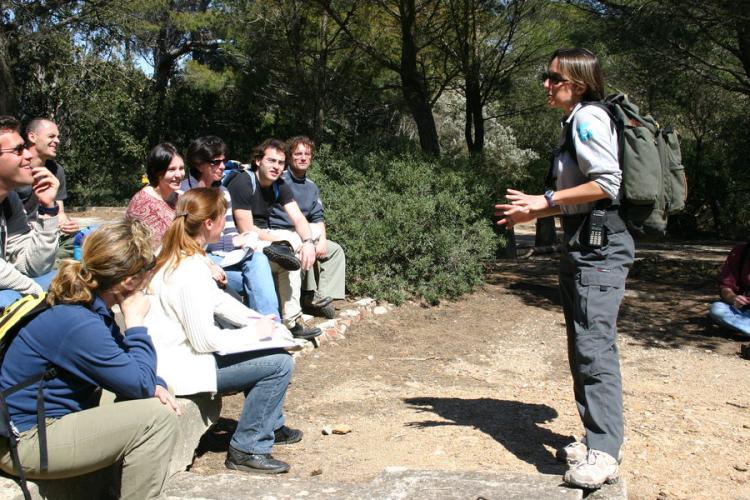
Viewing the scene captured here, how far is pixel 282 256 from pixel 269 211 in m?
0.67

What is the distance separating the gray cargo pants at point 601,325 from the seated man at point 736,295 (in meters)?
3.95

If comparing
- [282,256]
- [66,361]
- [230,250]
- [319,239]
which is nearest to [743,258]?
[319,239]

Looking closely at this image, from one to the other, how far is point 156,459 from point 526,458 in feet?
6.36

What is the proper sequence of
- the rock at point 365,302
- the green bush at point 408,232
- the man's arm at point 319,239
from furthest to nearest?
the green bush at point 408,232
the rock at point 365,302
the man's arm at point 319,239

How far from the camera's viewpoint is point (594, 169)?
11.5 feet

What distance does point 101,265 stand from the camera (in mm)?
2979

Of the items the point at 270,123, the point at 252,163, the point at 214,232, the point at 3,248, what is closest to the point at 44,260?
the point at 3,248

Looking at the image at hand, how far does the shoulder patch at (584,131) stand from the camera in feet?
11.6

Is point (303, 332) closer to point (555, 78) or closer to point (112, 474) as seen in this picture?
point (112, 474)

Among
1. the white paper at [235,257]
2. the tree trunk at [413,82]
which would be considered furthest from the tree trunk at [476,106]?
the white paper at [235,257]

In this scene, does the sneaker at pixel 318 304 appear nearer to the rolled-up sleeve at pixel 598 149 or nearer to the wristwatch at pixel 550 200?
the wristwatch at pixel 550 200

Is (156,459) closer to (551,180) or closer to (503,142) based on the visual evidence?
(551,180)

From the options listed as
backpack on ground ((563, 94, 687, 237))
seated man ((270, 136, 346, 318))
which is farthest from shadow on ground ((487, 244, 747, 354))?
backpack on ground ((563, 94, 687, 237))

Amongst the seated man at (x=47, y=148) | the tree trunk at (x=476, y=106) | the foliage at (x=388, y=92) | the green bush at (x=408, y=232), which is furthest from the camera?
the tree trunk at (x=476, y=106)
